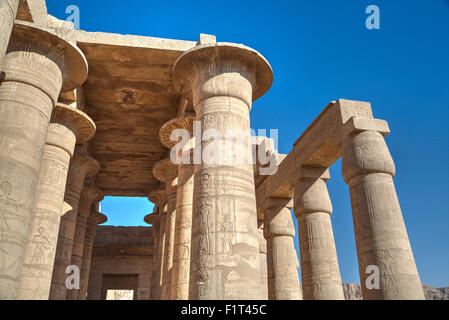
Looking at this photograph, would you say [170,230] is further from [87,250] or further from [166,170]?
[87,250]

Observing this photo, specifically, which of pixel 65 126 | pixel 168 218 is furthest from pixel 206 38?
pixel 168 218

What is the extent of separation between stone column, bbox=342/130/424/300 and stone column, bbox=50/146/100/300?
28.8 ft

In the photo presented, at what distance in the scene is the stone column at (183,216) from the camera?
9328 millimetres

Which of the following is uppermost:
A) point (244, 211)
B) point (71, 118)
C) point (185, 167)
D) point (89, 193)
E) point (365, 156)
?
point (89, 193)

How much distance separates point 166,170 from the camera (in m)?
14.1

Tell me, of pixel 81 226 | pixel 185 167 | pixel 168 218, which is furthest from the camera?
pixel 81 226

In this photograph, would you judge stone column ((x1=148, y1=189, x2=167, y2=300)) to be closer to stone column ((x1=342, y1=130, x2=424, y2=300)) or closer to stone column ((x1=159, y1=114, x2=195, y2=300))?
stone column ((x1=159, y1=114, x2=195, y2=300))

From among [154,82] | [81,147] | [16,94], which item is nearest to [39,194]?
[16,94]

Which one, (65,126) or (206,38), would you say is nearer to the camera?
(206,38)

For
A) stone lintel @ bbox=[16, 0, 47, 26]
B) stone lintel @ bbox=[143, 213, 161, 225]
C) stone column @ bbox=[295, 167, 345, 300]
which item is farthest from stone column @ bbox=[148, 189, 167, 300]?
stone lintel @ bbox=[16, 0, 47, 26]

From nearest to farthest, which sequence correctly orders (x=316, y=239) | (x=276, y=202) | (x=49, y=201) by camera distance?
(x=49, y=201) → (x=316, y=239) → (x=276, y=202)

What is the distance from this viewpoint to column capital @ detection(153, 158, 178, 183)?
13727 millimetres

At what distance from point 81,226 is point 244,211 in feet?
37.5
